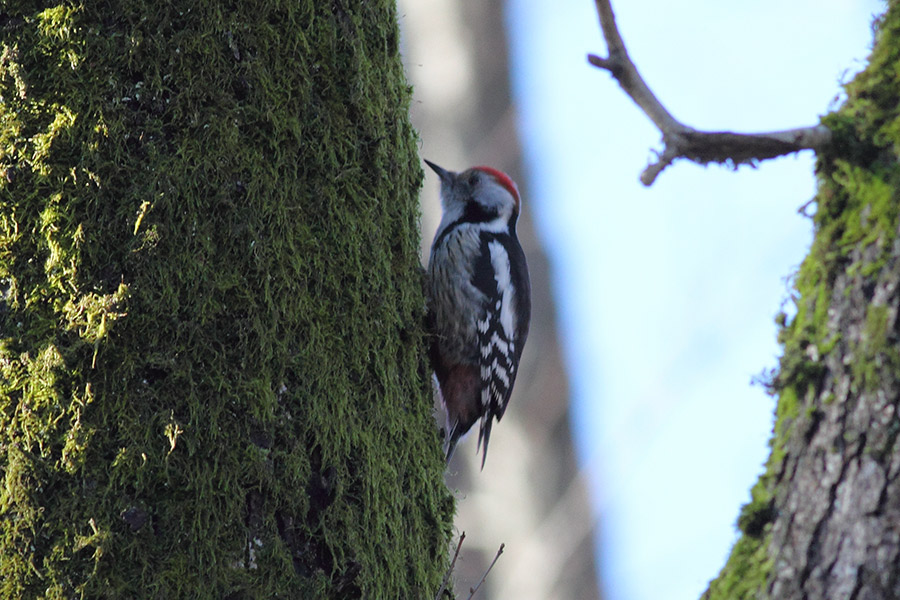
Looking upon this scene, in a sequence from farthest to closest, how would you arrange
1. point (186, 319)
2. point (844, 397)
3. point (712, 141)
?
1. point (186, 319)
2. point (712, 141)
3. point (844, 397)

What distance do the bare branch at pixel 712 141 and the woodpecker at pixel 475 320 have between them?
1815 mm

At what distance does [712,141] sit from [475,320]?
2.18m

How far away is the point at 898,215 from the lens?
1.38m

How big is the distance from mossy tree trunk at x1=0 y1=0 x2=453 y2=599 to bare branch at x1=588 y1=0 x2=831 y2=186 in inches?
35.1

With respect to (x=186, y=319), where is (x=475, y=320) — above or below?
below

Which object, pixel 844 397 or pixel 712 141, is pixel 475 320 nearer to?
pixel 712 141

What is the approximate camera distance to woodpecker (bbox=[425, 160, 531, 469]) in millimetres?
3574

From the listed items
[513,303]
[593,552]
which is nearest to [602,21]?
[513,303]

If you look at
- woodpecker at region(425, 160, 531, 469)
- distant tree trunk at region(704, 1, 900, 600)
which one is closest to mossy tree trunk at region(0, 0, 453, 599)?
distant tree trunk at region(704, 1, 900, 600)

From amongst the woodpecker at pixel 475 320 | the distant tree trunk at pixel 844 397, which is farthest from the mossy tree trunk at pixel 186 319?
the woodpecker at pixel 475 320

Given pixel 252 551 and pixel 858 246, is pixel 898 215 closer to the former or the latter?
pixel 858 246

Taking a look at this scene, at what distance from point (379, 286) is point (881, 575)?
4.49 ft

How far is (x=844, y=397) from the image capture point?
1.36m

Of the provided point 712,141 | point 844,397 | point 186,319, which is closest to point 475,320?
point 186,319
